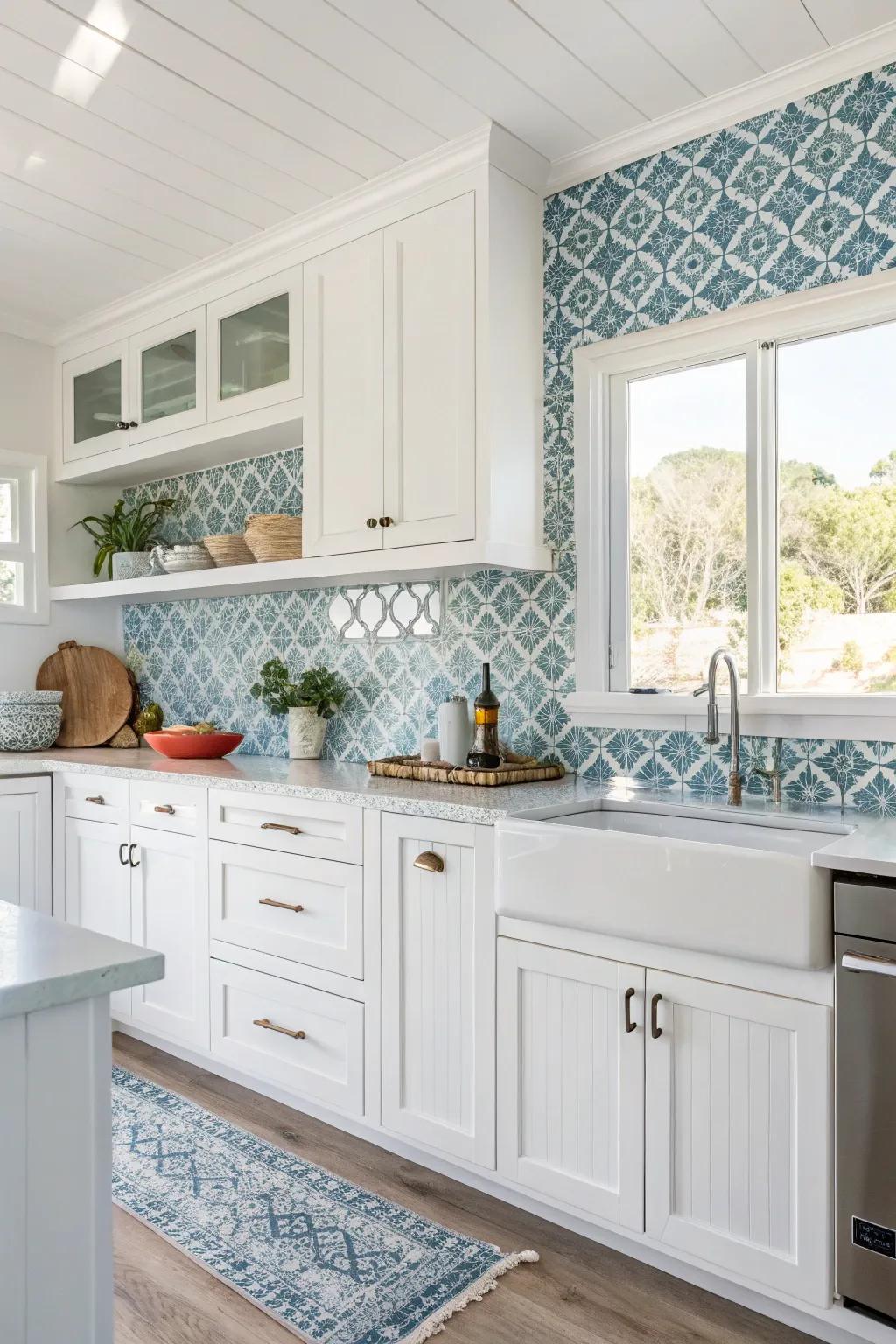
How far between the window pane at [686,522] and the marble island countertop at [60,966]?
1807 mm

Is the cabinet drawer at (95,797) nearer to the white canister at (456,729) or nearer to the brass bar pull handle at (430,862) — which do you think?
the white canister at (456,729)

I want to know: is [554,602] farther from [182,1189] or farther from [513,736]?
[182,1189]

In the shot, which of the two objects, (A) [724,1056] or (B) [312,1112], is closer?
(A) [724,1056]

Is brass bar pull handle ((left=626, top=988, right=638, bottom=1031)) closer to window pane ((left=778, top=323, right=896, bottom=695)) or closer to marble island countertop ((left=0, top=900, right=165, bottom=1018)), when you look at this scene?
window pane ((left=778, top=323, right=896, bottom=695))

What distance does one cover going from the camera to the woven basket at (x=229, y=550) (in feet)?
11.0

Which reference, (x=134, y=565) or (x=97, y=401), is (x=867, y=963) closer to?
(x=134, y=565)

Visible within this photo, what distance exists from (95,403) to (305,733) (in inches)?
65.4

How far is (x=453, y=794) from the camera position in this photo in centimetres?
239

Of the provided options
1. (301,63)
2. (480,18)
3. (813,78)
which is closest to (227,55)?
(301,63)

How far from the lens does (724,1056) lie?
1787 mm

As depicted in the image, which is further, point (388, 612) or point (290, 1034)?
point (388, 612)

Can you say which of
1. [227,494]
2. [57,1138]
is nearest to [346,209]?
[227,494]

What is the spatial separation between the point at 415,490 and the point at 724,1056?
5.26 feet

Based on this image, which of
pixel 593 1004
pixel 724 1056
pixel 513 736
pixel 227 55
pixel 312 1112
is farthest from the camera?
pixel 513 736
